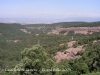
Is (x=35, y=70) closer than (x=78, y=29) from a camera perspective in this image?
Yes

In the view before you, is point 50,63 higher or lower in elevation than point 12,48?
higher

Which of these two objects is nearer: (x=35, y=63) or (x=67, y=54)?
(x=35, y=63)

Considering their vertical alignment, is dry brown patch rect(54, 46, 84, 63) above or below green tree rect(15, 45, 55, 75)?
below

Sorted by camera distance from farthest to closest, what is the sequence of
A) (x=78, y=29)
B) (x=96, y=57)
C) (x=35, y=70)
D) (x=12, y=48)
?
1. (x=78, y=29)
2. (x=12, y=48)
3. (x=96, y=57)
4. (x=35, y=70)

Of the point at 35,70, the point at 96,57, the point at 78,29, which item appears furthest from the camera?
the point at 78,29

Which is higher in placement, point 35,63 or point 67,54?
point 35,63

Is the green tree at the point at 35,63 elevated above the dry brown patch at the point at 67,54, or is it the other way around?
the green tree at the point at 35,63

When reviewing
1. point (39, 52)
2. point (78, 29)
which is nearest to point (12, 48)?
point (78, 29)

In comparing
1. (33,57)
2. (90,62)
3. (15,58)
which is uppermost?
(33,57)

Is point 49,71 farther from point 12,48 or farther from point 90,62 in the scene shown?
point 12,48

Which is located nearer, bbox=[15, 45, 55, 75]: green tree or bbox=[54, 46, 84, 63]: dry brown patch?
bbox=[15, 45, 55, 75]: green tree

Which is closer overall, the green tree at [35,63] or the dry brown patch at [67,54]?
the green tree at [35,63]
